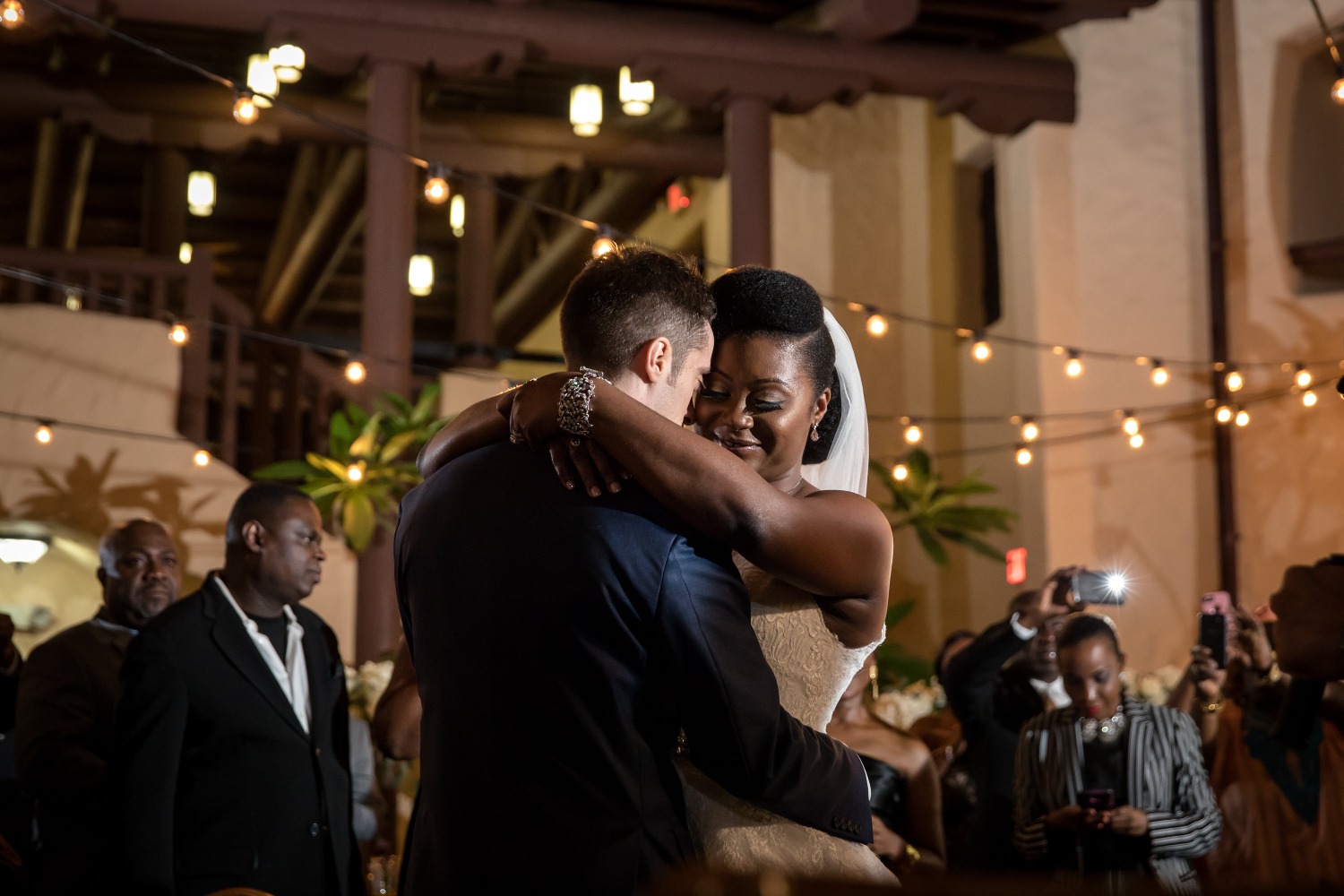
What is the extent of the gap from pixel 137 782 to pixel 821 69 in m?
7.44

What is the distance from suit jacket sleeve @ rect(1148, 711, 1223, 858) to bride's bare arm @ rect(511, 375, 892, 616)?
295 centimetres

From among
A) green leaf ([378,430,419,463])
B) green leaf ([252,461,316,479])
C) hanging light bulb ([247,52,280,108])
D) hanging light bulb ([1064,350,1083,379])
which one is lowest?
green leaf ([252,461,316,479])

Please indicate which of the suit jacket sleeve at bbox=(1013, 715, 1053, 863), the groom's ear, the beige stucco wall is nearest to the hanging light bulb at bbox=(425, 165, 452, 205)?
the beige stucco wall

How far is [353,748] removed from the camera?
5727 mm

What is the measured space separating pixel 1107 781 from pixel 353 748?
110 inches

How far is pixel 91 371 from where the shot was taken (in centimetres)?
920

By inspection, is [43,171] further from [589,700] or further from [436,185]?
[589,700]

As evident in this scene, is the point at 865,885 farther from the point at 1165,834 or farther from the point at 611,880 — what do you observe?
the point at 1165,834

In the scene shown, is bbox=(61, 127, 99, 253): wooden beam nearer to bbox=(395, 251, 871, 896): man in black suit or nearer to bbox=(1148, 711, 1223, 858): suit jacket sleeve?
bbox=(1148, 711, 1223, 858): suit jacket sleeve

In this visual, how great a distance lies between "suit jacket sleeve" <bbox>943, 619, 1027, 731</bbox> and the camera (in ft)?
18.2

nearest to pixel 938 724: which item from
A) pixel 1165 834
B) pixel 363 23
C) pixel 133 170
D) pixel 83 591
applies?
pixel 1165 834

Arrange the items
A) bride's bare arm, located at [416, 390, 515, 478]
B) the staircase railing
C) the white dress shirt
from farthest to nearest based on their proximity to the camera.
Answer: the staircase railing
the white dress shirt
bride's bare arm, located at [416, 390, 515, 478]

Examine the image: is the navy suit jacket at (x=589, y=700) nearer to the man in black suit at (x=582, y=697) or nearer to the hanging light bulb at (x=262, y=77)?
the man in black suit at (x=582, y=697)

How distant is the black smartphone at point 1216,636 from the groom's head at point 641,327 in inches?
156
